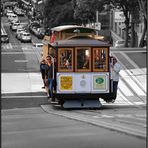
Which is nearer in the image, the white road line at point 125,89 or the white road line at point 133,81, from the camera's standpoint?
the white road line at point 125,89

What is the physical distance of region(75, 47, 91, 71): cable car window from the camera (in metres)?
16.9

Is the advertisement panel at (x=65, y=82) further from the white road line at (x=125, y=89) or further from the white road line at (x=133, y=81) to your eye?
the white road line at (x=133, y=81)

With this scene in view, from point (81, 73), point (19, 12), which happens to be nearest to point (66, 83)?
point (81, 73)

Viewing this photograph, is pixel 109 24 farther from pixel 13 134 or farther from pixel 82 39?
pixel 13 134

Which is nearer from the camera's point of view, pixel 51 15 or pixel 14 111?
pixel 14 111

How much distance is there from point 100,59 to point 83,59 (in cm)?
51

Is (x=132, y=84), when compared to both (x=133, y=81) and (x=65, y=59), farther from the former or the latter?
(x=65, y=59)

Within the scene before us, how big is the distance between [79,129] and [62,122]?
187 centimetres

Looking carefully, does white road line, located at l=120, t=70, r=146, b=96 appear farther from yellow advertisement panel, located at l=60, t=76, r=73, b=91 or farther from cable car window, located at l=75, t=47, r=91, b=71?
yellow advertisement panel, located at l=60, t=76, r=73, b=91

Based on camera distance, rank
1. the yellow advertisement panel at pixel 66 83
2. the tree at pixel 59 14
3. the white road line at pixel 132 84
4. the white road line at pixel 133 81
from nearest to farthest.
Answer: the yellow advertisement panel at pixel 66 83 → the white road line at pixel 132 84 → the white road line at pixel 133 81 → the tree at pixel 59 14

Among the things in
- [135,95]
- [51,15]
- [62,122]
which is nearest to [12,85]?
[135,95]

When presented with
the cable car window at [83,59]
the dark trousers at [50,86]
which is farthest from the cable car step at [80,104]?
the cable car window at [83,59]

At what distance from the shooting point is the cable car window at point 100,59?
16.9 meters

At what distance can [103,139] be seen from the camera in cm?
875
